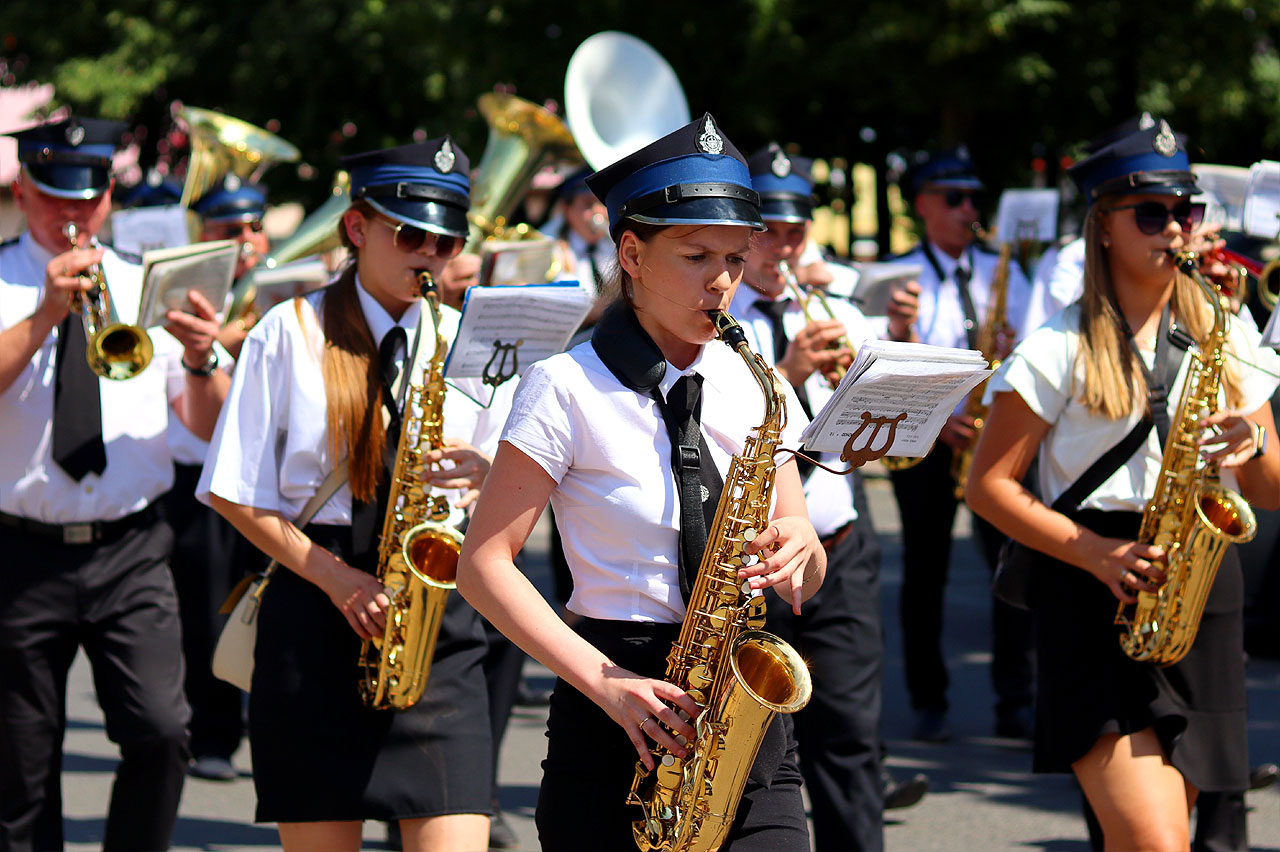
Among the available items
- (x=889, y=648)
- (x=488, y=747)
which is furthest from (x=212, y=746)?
(x=889, y=648)

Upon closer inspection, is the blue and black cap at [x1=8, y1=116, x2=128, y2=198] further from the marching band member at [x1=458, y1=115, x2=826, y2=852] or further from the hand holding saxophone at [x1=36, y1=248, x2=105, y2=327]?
the marching band member at [x1=458, y1=115, x2=826, y2=852]

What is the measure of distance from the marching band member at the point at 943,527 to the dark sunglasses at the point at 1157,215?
9.51 feet

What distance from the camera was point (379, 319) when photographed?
414 centimetres

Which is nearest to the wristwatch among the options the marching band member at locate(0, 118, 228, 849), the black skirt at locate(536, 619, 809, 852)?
the marching band member at locate(0, 118, 228, 849)

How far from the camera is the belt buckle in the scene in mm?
4660

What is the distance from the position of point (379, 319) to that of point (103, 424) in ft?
3.50

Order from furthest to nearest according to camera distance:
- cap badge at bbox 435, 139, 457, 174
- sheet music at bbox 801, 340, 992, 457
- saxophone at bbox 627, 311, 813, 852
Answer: cap badge at bbox 435, 139, 457, 174 → saxophone at bbox 627, 311, 813, 852 → sheet music at bbox 801, 340, 992, 457

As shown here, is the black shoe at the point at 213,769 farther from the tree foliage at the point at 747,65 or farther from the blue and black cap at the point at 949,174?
the tree foliage at the point at 747,65

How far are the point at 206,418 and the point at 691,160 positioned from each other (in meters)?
2.38

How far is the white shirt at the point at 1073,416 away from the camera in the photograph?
4.07 m

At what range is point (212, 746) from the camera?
691 centimetres

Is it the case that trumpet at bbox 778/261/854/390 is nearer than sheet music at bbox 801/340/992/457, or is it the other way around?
sheet music at bbox 801/340/992/457

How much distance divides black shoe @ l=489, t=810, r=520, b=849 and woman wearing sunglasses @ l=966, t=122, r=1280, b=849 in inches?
96.2

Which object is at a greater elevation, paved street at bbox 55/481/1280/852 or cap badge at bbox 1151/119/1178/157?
cap badge at bbox 1151/119/1178/157
